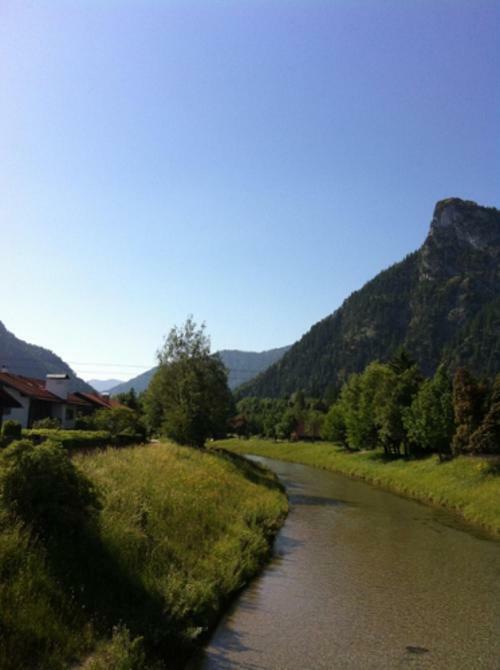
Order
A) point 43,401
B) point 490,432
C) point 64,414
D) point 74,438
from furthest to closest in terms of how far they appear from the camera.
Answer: point 64,414 < point 43,401 < point 490,432 < point 74,438

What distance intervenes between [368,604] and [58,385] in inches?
2366

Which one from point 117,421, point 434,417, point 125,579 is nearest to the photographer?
point 125,579

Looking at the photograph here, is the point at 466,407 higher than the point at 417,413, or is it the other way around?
the point at 466,407

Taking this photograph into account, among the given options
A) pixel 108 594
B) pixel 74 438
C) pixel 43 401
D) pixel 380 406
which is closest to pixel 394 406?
pixel 380 406

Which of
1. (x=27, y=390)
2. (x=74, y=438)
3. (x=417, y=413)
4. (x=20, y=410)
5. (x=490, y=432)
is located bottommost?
(x=74, y=438)

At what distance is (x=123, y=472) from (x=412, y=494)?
3099cm

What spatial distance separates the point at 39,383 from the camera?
7638 cm

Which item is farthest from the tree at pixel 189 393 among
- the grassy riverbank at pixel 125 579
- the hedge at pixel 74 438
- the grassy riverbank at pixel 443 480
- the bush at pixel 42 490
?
the bush at pixel 42 490

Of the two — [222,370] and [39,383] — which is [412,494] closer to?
[222,370]

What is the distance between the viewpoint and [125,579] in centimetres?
1396

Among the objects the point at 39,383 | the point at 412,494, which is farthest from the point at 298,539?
the point at 39,383

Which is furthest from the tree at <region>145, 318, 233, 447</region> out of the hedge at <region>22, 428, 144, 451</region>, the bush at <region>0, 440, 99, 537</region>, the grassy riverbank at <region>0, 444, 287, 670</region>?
the bush at <region>0, 440, 99, 537</region>

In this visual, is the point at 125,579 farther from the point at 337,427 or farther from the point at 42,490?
the point at 337,427

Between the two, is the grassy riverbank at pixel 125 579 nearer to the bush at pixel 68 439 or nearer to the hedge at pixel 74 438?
the bush at pixel 68 439
